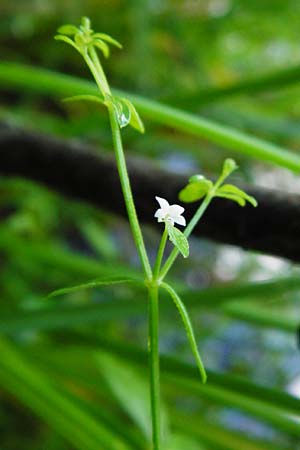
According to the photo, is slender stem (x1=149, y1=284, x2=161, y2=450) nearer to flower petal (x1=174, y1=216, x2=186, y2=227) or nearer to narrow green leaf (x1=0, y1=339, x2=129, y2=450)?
flower petal (x1=174, y1=216, x2=186, y2=227)

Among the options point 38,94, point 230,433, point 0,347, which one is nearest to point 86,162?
point 0,347

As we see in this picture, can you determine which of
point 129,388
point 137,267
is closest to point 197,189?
point 129,388

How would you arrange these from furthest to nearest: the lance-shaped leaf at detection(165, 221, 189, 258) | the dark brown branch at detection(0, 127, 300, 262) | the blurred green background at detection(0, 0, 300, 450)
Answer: the blurred green background at detection(0, 0, 300, 450) < the dark brown branch at detection(0, 127, 300, 262) < the lance-shaped leaf at detection(165, 221, 189, 258)

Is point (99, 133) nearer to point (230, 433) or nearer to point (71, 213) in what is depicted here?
point (71, 213)

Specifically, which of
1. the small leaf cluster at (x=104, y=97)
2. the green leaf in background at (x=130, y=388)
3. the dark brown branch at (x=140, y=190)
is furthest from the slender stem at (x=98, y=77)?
the green leaf in background at (x=130, y=388)

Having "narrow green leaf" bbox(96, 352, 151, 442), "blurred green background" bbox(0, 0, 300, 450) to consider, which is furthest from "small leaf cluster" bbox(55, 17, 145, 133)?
"narrow green leaf" bbox(96, 352, 151, 442)
